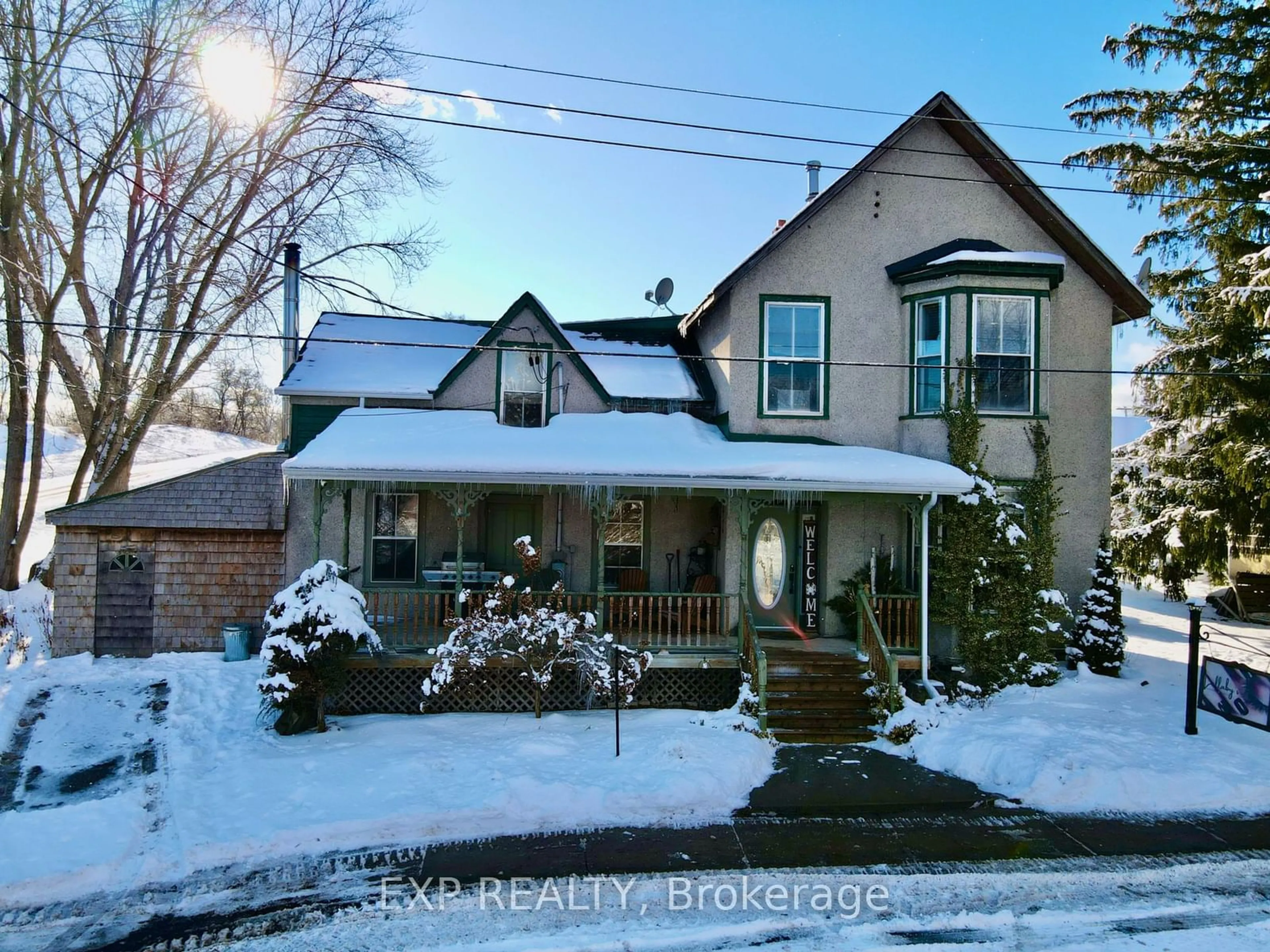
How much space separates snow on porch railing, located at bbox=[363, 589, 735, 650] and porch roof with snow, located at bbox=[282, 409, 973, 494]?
1.68m

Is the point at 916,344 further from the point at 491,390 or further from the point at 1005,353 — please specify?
the point at 491,390

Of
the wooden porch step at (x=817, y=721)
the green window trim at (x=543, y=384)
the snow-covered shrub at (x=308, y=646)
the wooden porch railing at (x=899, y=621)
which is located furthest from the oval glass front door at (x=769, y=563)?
the snow-covered shrub at (x=308, y=646)

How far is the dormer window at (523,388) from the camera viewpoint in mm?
14430

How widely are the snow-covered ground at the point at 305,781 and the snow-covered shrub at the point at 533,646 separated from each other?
1.87ft

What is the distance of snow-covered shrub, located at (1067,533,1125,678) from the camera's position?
12.2 meters

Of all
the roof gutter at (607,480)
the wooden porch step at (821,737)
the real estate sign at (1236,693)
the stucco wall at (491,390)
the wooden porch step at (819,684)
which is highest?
the stucco wall at (491,390)

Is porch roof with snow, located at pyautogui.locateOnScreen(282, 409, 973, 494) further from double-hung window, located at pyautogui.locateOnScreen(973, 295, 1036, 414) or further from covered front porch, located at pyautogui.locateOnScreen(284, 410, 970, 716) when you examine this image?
double-hung window, located at pyautogui.locateOnScreen(973, 295, 1036, 414)

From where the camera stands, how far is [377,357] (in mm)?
16047

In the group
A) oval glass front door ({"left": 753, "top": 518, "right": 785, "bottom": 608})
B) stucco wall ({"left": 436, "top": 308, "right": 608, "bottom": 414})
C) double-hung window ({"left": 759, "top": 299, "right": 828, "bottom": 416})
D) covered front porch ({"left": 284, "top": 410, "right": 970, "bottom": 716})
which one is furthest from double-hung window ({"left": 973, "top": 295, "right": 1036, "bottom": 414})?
stucco wall ({"left": 436, "top": 308, "right": 608, "bottom": 414})

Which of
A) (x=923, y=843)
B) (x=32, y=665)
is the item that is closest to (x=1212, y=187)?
(x=923, y=843)

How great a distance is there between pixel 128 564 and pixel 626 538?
870 centimetres

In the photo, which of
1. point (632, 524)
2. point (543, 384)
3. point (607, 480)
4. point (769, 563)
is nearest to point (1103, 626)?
point (769, 563)

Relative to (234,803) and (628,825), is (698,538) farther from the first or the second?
(234,803)

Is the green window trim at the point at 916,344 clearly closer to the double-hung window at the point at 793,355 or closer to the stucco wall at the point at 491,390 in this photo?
the double-hung window at the point at 793,355
